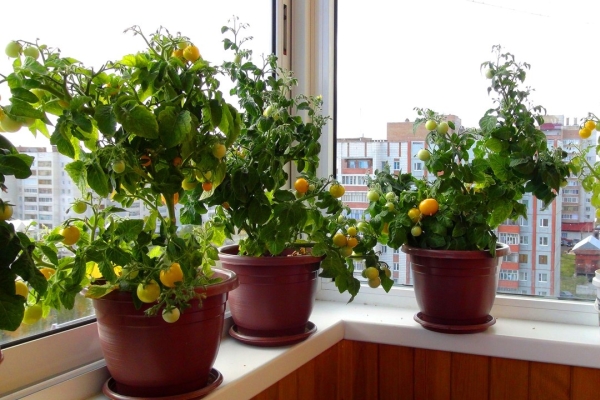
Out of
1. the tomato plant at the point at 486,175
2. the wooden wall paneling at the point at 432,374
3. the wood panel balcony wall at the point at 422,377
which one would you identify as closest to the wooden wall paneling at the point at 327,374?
the wood panel balcony wall at the point at 422,377

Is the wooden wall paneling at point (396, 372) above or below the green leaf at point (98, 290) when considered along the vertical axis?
below

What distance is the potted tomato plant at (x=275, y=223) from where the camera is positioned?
119 cm

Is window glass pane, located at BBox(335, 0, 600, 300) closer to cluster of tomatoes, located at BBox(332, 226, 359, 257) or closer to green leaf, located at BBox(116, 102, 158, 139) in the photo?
cluster of tomatoes, located at BBox(332, 226, 359, 257)

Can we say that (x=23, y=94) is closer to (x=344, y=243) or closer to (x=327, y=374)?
(x=344, y=243)

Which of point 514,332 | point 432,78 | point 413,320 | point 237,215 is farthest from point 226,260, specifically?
point 432,78

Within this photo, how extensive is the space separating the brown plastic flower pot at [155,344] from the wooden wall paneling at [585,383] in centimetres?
91

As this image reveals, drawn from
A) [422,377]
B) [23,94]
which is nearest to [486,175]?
[422,377]

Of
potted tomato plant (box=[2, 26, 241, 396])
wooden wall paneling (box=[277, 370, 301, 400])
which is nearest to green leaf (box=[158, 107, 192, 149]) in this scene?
potted tomato plant (box=[2, 26, 241, 396])

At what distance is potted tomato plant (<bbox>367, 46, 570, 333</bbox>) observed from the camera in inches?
51.7

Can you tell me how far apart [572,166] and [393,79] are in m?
0.65

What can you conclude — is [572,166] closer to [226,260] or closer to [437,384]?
[437,384]

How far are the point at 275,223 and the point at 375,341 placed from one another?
54 cm

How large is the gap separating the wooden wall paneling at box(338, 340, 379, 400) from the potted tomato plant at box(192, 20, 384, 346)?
263 mm

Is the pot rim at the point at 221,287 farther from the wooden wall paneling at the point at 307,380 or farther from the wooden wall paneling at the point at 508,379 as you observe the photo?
the wooden wall paneling at the point at 508,379
